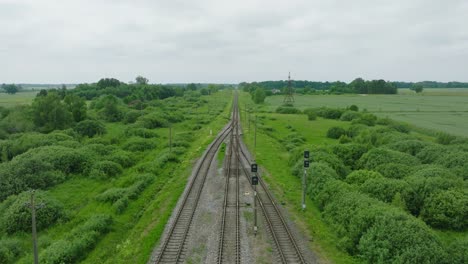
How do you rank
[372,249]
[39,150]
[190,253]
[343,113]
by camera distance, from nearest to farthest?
[372,249] → [190,253] → [39,150] → [343,113]

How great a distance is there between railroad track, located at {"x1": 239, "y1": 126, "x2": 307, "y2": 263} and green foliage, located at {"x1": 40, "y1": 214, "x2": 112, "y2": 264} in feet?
39.9

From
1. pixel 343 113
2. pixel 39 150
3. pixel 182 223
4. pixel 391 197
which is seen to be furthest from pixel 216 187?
pixel 343 113

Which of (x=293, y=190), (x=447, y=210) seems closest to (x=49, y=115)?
(x=293, y=190)

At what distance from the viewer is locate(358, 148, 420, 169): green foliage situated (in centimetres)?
3394

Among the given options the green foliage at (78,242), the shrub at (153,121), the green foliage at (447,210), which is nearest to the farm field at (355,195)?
the green foliage at (447,210)

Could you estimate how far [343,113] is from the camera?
95.4 metres

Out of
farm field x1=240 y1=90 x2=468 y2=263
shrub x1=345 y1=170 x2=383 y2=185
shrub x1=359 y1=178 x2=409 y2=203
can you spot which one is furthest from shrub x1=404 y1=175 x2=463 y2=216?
shrub x1=345 y1=170 x2=383 y2=185

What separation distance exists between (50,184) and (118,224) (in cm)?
1398

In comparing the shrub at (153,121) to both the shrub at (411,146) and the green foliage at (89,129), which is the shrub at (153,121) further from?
the shrub at (411,146)

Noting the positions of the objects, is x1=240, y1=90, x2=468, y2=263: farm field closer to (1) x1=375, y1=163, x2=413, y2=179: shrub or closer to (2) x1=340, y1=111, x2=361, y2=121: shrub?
(1) x1=375, y1=163, x2=413, y2=179: shrub

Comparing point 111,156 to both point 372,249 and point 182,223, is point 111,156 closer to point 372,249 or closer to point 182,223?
point 182,223

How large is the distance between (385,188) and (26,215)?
2828 centimetres

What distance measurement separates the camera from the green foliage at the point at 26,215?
2411 centimetres

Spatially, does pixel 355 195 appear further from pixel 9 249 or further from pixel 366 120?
pixel 366 120
